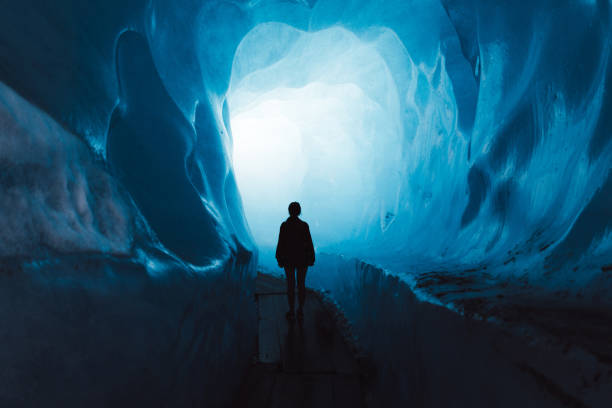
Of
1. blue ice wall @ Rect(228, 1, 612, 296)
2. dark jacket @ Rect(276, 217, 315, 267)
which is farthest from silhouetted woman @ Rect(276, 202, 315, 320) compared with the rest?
blue ice wall @ Rect(228, 1, 612, 296)

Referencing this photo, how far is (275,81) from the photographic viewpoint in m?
8.10

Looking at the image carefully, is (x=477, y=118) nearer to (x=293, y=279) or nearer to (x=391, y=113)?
(x=293, y=279)

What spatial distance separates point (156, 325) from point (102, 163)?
677mm

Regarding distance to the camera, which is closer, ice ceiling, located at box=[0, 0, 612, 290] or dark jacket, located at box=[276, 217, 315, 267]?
ice ceiling, located at box=[0, 0, 612, 290]

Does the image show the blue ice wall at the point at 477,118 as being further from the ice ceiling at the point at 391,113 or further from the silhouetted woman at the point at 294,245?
the silhouetted woman at the point at 294,245

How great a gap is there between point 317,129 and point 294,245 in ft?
26.2

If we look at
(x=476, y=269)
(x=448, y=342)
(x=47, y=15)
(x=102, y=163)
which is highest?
(x=47, y=15)

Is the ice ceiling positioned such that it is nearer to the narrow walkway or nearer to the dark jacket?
the dark jacket

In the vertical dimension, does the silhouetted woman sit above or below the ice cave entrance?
below

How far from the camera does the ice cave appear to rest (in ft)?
3.10

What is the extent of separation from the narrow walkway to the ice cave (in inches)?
1.1

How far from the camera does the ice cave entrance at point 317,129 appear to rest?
687cm

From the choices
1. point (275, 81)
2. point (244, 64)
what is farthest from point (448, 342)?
point (275, 81)

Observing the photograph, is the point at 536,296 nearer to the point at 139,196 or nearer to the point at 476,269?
the point at 476,269
